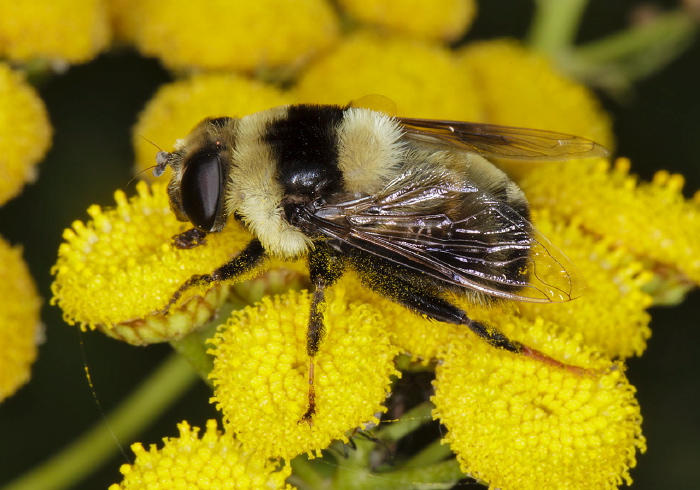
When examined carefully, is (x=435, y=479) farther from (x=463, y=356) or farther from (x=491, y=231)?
(x=491, y=231)

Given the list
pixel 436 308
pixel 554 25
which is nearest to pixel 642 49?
pixel 554 25

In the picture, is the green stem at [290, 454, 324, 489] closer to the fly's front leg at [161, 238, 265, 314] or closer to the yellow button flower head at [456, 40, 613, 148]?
the fly's front leg at [161, 238, 265, 314]

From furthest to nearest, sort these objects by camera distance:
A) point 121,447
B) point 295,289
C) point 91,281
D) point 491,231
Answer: point 121,447, point 295,289, point 91,281, point 491,231

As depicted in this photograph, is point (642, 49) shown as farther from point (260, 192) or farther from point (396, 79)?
point (260, 192)

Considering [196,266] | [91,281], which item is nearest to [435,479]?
[196,266]

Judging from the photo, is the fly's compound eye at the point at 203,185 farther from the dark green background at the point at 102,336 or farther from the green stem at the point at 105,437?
the green stem at the point at 105,437

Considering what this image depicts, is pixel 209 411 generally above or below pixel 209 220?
below

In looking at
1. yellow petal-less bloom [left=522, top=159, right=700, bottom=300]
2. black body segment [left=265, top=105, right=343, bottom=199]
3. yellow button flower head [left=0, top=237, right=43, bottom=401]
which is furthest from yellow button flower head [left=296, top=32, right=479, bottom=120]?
yellow button flower head [left=0, top=237, right=43, bottom=401]
